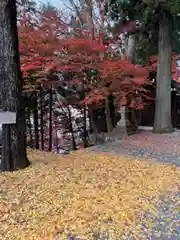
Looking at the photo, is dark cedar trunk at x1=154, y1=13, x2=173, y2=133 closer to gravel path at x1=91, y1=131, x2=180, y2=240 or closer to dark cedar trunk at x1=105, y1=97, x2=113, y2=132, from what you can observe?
gravel path at x1=91, y1=131, x2=180, y2=240

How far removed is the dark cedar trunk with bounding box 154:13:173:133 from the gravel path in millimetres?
386

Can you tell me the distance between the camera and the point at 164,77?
350 inches

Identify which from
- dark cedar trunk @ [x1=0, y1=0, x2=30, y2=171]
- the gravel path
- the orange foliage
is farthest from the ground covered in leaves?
the orange foliage

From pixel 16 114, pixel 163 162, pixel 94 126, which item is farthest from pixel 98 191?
pixel 94 126

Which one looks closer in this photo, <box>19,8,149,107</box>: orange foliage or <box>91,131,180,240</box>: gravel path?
<box>91,131,180,240</box>: gravel path

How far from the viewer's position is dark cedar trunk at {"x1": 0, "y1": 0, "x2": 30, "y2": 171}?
460cm

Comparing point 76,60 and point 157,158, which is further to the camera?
point 76,60

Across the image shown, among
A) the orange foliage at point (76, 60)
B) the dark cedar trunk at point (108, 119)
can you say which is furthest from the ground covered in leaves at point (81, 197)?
the dark cedar trunk at point (108, 119)

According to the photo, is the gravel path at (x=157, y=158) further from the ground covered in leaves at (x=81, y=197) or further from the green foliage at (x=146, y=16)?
the green foliage at (x=146, y=16)

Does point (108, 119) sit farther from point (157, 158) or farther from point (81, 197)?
point (81, 197)

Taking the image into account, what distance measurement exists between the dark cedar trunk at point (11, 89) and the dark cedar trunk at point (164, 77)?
5.06 meters

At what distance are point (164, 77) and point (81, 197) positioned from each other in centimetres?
600

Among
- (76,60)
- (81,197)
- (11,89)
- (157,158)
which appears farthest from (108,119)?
(81,197)

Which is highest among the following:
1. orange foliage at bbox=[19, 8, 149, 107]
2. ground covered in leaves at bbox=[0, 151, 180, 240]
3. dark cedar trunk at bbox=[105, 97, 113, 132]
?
orange foliage at bbox=[19, 8, 149, 107]
